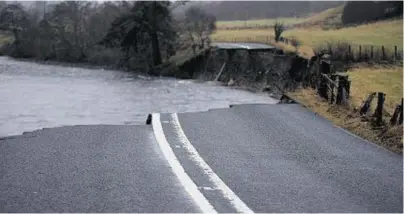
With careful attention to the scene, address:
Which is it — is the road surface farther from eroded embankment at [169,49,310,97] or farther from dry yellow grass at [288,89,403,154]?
eroded embankment at [169,49,310,97]

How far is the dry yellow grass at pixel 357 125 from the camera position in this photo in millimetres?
9408

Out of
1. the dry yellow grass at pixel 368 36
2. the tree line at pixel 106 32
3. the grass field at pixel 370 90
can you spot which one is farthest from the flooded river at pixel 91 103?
the dry yellow grass at pixel 368 36

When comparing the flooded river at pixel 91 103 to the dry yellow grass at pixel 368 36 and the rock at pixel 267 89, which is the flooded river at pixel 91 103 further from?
the dry yellow grass at pixel 368 36

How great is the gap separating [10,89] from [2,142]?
19.9 metres

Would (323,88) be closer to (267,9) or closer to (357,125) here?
(357,125)

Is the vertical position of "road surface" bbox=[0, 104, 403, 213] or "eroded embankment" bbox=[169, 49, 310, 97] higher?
"road surface" bbox=[0, 104, 403, 213]

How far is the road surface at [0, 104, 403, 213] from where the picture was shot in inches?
225

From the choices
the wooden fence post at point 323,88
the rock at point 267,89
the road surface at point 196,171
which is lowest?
the rock at point 267,89

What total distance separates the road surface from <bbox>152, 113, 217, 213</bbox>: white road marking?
12 mm

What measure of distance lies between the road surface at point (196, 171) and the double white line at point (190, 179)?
13mm

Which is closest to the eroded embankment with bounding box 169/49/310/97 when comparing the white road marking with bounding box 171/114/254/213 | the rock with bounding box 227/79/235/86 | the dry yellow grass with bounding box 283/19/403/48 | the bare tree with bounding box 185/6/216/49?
the rock with bounding box 227/79/235/86

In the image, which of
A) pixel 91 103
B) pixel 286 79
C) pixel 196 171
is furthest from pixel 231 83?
pixel 196 171

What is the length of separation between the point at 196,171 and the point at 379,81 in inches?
853

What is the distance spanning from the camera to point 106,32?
59.2m
